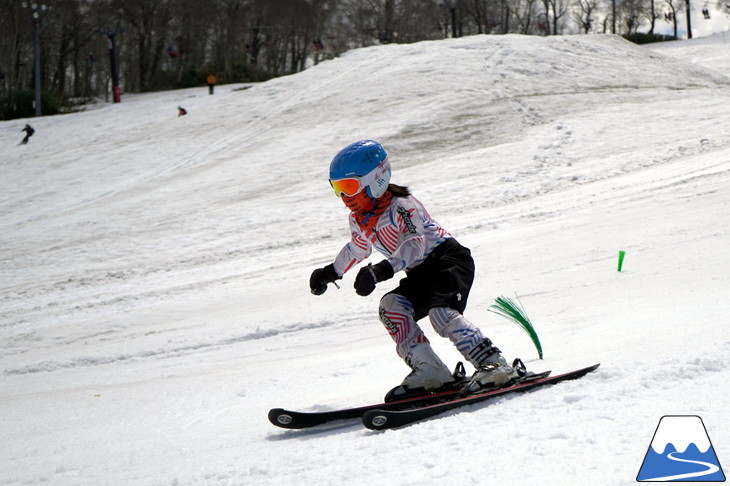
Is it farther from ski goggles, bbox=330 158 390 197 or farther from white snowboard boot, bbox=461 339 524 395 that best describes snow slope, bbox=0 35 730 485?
ski goggles, bbox=330 158 390 197

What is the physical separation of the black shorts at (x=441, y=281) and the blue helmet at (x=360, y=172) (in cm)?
50

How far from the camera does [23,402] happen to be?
6398mm

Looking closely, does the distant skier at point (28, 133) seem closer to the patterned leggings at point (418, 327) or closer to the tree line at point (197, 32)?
the tree line at point (197, 32)

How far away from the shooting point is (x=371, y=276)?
385cm

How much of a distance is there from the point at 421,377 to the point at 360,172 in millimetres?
1206

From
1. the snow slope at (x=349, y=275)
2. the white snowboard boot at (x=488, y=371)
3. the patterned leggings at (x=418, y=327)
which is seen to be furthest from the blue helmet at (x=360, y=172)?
the snow slope at (x=349, y=275)

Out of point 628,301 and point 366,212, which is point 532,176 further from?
point 366,212

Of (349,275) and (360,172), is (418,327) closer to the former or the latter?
(360,172)

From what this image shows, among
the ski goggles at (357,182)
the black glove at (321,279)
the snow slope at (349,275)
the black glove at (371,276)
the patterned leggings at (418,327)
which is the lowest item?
the snow slope at (349,275)

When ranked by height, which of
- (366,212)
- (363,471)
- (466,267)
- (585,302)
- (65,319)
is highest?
(366,212)

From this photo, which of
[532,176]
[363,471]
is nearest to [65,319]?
[363,471]

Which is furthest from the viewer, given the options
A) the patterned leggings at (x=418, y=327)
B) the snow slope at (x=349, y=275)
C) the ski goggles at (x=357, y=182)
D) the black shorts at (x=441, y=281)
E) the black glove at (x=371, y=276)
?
the ski goggles at (x=357, y=182)

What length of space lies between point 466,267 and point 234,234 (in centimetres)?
1062

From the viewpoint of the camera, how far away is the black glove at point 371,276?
12.5 ft
